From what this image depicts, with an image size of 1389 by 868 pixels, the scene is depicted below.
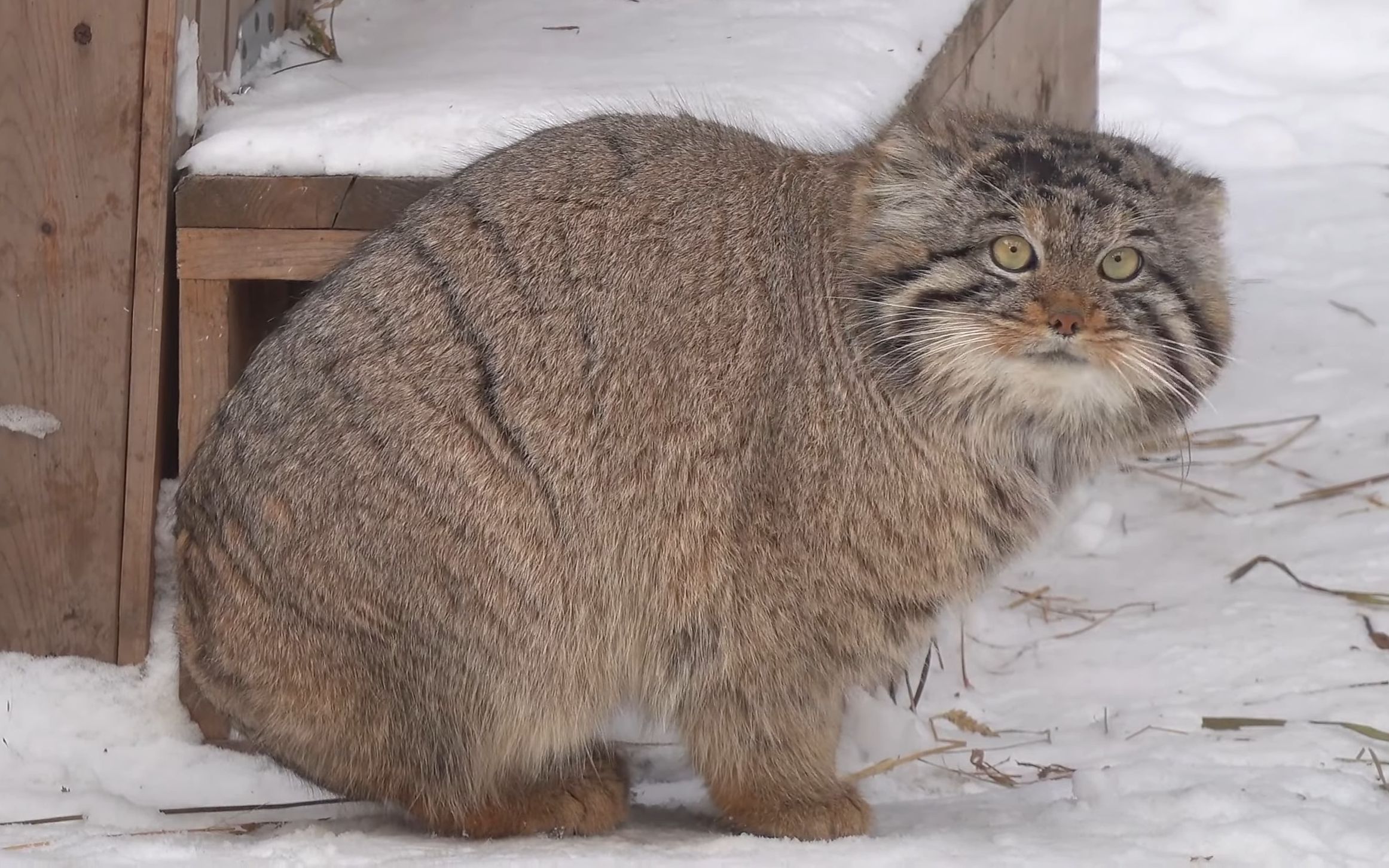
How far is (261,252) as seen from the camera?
326 cm

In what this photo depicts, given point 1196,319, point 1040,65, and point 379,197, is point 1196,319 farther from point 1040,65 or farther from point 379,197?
point 1040,65

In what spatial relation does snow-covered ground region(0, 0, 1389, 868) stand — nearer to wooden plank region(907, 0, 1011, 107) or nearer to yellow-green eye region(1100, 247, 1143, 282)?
wooden plank region(907, 0, 1011, 107)

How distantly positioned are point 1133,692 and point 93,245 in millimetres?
2473

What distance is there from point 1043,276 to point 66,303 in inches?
79.7

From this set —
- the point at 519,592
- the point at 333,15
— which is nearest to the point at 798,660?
the point at 519,592

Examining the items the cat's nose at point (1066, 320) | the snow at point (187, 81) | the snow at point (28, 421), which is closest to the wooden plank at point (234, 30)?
the snow at point (187, 81)

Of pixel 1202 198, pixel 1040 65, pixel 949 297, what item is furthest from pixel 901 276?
pixel 1040 65

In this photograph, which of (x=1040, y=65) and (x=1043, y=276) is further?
(x=1040, y=65)

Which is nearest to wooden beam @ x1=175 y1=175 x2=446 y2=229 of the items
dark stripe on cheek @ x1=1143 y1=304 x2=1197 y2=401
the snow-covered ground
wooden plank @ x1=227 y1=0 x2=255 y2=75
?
wooden plank @ x1=227 y1=0 x2=255 y2=75

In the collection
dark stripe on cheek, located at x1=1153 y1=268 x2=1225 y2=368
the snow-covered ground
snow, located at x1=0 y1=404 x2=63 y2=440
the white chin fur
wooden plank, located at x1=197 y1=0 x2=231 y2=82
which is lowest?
the snow-covered ground

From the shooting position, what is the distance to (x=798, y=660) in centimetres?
288

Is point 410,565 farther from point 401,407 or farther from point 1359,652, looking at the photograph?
point 1359,652

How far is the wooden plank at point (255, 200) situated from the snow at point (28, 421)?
510mm

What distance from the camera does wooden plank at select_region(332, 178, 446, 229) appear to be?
323 cm
